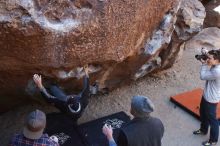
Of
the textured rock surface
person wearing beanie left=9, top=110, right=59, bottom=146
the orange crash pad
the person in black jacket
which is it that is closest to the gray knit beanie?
person wearing beanie left=9, top=110, right=59, bottom=146

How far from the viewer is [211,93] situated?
15.8 ft

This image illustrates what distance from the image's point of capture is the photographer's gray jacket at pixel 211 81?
464cm

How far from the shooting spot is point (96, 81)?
213 inches

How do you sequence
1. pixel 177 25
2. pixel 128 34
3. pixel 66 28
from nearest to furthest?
pixel 66 28
pixel 128 34
pixel 177 25

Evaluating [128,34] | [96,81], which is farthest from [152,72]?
[128,34]

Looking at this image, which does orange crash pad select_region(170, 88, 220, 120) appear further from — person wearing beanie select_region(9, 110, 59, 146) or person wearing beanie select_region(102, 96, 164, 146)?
person wearing beanie select_region(9, 110, 59, 146)

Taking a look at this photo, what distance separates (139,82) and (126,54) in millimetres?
1562

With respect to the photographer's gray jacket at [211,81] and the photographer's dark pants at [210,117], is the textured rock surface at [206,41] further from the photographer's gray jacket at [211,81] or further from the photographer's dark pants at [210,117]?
the photographer's gray jacket at [211,81]

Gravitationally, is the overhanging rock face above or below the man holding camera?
above

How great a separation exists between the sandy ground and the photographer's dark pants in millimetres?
227

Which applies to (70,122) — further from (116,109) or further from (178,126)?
(178,126)

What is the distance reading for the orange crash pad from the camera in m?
5.75

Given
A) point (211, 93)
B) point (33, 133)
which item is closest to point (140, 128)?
point (33, 133)

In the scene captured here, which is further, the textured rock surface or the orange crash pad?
the textured rock surface
